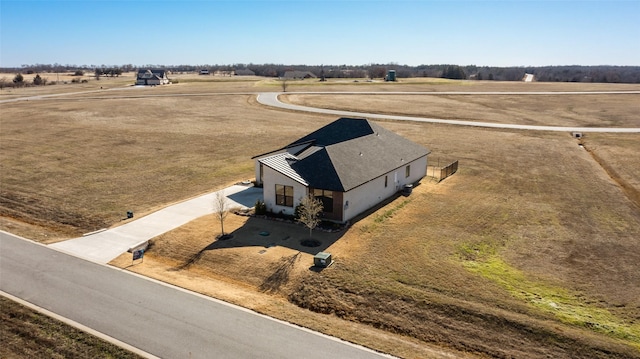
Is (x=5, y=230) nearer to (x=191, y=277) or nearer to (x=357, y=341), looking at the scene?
(x=191, y=277)

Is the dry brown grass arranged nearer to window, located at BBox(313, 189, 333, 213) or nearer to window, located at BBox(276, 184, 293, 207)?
window, located at BBox(276, 184, 293, 207)

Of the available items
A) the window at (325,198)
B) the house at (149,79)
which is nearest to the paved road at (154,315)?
the window at (325,198)

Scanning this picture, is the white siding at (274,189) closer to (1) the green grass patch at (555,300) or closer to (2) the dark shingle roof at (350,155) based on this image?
(2) the dark shingle roof at (350,155)

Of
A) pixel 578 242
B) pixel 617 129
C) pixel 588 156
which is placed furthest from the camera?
pixel 617 129

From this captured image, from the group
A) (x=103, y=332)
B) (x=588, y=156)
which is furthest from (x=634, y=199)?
(x=103, y=332)

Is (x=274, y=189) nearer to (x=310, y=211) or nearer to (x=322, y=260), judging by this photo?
(x=310, y=211)

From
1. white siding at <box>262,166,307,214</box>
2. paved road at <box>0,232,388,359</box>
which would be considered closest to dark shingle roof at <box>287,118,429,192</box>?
white siding at <box>262,166,307,214</box>
